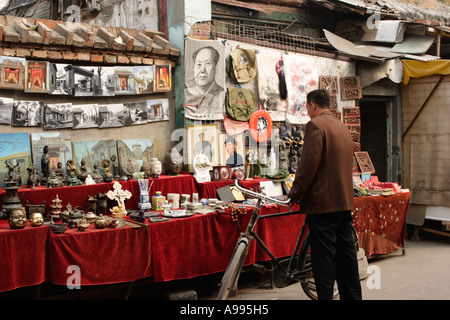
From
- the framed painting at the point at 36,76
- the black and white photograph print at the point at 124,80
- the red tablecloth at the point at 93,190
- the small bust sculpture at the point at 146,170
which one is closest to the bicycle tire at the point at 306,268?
the red tablecloth at the point at 93,190

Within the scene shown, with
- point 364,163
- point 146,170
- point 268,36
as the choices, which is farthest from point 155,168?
point 364,163

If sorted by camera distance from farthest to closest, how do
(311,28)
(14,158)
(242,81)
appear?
(311,28), (242,81), (14,158)

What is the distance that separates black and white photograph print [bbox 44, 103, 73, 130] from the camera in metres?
5.86

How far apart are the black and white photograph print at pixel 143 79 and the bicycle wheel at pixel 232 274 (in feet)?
9.12

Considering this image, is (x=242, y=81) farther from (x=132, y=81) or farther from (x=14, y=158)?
(x=14, y=158)

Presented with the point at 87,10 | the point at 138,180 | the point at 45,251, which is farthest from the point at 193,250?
the point at 87,10

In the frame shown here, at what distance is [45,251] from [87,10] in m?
7.29

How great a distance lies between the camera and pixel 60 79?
5.86 metres

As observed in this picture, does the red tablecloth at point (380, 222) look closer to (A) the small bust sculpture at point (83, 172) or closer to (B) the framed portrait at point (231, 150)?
(B) the framed portrait at point (231, 150)

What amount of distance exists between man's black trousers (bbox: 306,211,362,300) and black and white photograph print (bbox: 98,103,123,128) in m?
3.03

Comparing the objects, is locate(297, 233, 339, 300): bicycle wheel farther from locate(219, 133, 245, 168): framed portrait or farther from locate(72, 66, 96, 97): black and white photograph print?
locate(72, 66, 96, 97): black and white photograph print

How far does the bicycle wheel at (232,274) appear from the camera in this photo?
4.69 metres

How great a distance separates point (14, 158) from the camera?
5539 millimetres

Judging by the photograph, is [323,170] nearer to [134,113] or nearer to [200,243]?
[200,243]
